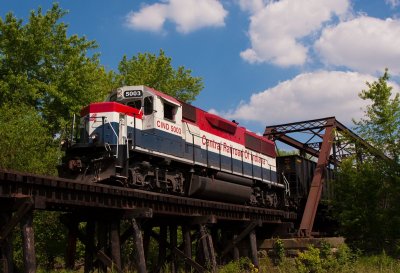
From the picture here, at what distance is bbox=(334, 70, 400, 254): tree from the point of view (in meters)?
22.1

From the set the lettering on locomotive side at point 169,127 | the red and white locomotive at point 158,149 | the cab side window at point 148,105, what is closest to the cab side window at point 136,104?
the red and white locomotive at point 158,149

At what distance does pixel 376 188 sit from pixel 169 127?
12.0m

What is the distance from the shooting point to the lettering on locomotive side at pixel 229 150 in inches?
774

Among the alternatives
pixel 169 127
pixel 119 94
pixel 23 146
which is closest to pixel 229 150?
pixel 169 127

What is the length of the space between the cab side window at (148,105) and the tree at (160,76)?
22.4 m

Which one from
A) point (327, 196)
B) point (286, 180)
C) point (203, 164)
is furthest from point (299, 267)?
point (327, 196)

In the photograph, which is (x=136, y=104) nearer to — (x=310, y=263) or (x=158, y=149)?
(x=158, y=149)

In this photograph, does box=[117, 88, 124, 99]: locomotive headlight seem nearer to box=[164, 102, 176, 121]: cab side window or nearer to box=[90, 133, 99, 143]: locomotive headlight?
box=[164, 102, 176, 121]: cab side window

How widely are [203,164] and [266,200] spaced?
656 cm

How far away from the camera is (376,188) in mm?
22969

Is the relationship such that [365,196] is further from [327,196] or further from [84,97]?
[84,97]

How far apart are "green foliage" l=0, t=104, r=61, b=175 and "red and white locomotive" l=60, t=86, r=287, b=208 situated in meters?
7.10

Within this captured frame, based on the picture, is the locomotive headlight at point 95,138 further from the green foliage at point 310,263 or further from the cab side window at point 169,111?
the green foliage at point 310,263

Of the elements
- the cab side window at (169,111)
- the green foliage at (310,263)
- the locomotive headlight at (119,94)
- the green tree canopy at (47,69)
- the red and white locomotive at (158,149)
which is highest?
the green tree canopy at (47,69)
